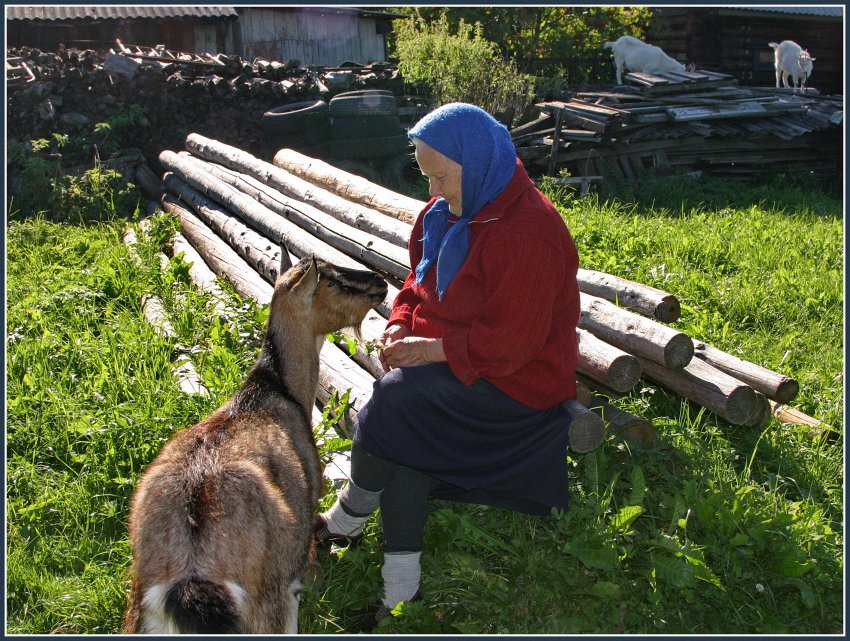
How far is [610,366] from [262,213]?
4.71m

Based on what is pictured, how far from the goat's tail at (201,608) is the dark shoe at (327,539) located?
1206 mm

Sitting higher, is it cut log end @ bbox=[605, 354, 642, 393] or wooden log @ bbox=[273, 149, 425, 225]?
wooden log @ bbox=[273, 149, 425, 225]

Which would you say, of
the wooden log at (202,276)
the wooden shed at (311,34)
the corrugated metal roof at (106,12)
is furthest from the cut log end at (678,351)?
the wooden shed at (311,34)

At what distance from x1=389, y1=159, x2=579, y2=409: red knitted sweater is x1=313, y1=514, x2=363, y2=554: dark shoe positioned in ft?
3.84

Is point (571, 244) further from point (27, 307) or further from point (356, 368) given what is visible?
point (27, 307)

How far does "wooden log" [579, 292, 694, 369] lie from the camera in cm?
453

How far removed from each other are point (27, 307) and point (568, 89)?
14.2 m

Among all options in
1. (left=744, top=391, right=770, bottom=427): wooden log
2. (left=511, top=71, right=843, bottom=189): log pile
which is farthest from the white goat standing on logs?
(left=511, top=71, right=843, bottom=189): log pile

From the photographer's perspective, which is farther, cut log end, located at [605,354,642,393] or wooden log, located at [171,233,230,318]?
wooden log, located at [171,233,230,318]

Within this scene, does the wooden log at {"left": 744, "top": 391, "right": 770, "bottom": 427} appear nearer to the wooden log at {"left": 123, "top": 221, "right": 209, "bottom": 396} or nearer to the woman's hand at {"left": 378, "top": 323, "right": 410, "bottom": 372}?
the woman's hand at {"left": 378, "top": 323, "right": 410, "bottom": 372}

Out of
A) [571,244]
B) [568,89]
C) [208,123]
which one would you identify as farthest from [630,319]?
[568,89]

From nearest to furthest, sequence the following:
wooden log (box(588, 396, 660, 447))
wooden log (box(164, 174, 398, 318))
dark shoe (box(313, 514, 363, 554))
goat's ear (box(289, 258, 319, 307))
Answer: dark shoe (box(313, 514, 363, 554))
goat's ear (box(289, 258, 319, 307))
wooden log (box(588, 396, 660, 447))
wooden log (box(164, 174, 398, 318))

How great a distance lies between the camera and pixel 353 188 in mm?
7809

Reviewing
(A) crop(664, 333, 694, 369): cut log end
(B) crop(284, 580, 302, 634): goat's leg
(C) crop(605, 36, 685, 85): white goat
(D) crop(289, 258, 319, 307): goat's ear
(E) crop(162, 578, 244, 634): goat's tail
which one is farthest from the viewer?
(C) crop(605, 36, 685, 85): white goat
